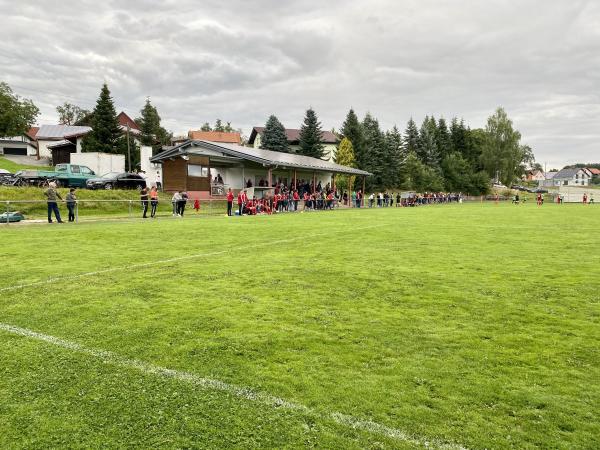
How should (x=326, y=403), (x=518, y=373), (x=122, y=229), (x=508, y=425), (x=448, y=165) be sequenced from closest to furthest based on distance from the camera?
1. (x=508, y=425)
2. (x=326, y=403)
3. (x=518, y=373)
4. (x=122, y=229)
5. (x=448, y=165)

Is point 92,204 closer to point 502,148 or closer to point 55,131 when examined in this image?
point 55,131

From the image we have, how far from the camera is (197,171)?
112 ft

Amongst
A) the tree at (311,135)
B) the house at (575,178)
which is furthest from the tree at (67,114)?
the house at (575,178)

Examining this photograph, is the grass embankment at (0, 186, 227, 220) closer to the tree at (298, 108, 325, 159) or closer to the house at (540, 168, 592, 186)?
→ the tree at (298, 108, 325, 159)

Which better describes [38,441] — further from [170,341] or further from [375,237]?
[375,237]

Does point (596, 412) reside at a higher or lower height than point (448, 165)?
lower

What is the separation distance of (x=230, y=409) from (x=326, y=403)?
703 mm

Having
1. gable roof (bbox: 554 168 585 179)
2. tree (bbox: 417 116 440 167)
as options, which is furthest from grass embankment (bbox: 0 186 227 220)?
gable roof (bbox: 554 168 585 179)

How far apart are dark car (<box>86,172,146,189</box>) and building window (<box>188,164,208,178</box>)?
3.94 metres

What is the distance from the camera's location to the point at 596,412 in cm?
315

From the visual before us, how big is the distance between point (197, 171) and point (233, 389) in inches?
1264

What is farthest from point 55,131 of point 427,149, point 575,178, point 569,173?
point 569,173

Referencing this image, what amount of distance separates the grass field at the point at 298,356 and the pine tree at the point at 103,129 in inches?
1819

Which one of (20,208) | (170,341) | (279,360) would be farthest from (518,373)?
(20,208)
